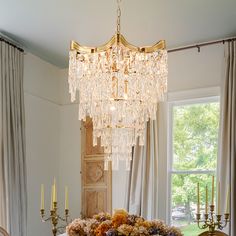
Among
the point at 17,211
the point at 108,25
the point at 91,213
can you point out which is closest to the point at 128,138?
the point at 108,25

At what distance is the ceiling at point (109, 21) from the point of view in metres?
3.67

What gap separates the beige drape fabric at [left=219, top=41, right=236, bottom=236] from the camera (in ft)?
Result: 13.4

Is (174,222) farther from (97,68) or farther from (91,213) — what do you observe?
Answer: (97,68)

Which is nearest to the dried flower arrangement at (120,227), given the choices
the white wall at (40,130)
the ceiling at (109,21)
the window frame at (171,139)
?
the ceiling at (109,21)

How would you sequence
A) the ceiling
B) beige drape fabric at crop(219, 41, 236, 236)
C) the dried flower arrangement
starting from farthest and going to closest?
beige drape fabric at crop(219, 41, 236, 236) → the ceiling → the dried flower arrangement

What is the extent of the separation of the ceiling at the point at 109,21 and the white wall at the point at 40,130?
18.9 inches

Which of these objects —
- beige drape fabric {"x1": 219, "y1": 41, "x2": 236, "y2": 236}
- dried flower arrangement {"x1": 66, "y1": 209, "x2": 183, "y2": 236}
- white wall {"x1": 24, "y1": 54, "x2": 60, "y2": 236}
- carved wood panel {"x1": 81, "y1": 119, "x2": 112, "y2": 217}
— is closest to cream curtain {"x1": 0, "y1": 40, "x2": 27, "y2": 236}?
white wall {"x1": 24, "y1": 54, "x2": 60, "y2": 236}

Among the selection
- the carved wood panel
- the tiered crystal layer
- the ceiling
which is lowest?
the carved wood panel

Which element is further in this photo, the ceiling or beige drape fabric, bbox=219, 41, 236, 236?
beige drape fabric, bbox=219, 41, 236, 236

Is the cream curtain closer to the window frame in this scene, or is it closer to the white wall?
the white wall

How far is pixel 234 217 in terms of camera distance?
402cm

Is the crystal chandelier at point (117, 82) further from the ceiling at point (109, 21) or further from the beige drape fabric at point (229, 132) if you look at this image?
the beige drape fabric at point (229, 132)

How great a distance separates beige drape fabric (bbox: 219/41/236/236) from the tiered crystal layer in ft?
3.81

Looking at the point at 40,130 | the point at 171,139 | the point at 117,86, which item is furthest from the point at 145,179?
the point at 117,86
